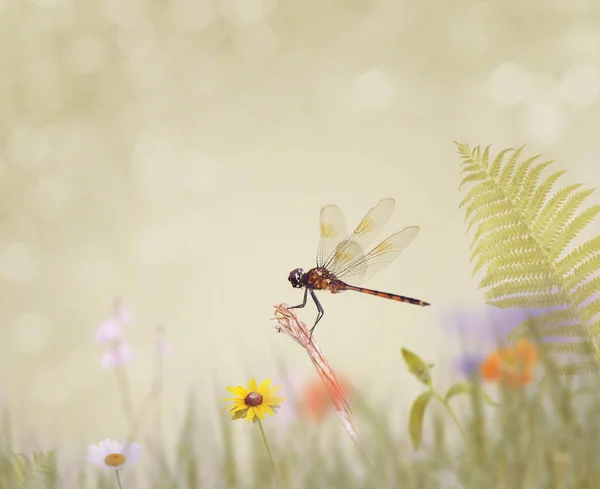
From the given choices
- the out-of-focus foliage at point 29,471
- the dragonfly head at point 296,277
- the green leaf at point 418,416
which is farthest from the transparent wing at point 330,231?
the out-of-focus foliage at point 29,471

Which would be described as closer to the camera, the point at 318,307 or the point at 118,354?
the point at 318,307

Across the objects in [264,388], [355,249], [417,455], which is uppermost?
[355,249]

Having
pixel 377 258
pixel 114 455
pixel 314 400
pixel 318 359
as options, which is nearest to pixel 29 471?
pixel 114 455

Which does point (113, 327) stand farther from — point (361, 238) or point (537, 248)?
point (537, 248)

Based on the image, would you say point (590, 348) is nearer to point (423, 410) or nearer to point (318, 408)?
point (423, 410)

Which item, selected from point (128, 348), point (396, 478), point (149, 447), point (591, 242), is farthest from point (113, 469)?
point (591, 242)

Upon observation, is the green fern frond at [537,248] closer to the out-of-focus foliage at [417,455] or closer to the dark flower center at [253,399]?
the out-of-focus foliage at [417,455]

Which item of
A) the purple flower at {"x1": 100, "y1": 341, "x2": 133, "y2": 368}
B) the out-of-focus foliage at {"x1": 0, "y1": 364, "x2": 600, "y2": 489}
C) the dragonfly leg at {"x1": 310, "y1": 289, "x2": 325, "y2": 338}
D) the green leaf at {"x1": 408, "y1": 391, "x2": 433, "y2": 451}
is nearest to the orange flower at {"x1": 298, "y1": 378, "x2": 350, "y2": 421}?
the out-of-focus foliage at {"x1": 0, "y1": 364, "x2": 600, "y2": 489}

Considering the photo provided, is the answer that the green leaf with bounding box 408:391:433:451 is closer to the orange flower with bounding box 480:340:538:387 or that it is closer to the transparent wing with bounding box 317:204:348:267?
the orange flower with bounding box 480:340:538:387
